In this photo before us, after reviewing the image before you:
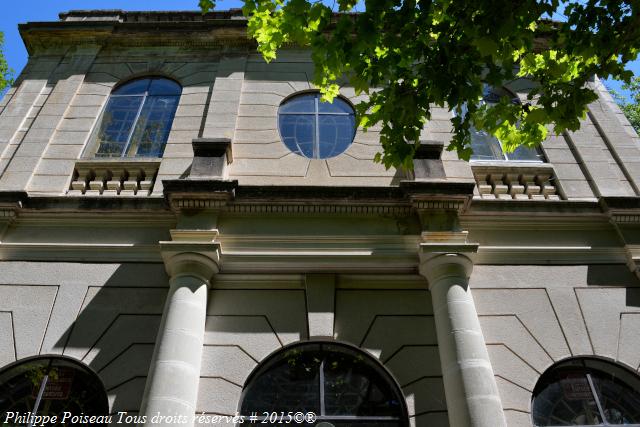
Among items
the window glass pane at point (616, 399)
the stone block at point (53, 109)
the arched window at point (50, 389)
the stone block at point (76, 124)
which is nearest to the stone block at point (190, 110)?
the stone block at point (76, 124)

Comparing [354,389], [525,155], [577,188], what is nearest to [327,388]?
[354,389]

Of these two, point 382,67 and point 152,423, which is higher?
point 382,67

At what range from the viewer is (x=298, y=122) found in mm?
9078

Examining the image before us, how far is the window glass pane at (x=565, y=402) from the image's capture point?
5.82m

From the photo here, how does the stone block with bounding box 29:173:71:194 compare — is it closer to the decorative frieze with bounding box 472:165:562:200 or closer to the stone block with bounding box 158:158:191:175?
the stone block with bounding box 158:158:191:175

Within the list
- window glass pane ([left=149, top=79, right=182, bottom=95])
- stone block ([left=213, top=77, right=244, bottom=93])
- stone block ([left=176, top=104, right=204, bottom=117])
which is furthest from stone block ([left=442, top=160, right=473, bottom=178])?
window glass pane ([left=149, top=79, right=182, bottom=95])

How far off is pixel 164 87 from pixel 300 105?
8.65 feet

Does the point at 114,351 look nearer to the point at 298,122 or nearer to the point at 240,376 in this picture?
the point at 240,376

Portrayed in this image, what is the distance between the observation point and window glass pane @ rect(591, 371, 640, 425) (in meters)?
5.84

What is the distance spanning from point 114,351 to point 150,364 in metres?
0.56

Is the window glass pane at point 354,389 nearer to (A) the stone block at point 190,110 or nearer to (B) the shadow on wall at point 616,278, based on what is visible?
(B) the shadow on wall at point 616,278

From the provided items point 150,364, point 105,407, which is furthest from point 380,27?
point 105,407

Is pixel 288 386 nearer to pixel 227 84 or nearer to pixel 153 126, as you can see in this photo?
pixel 153 126

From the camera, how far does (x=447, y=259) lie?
6320mm
